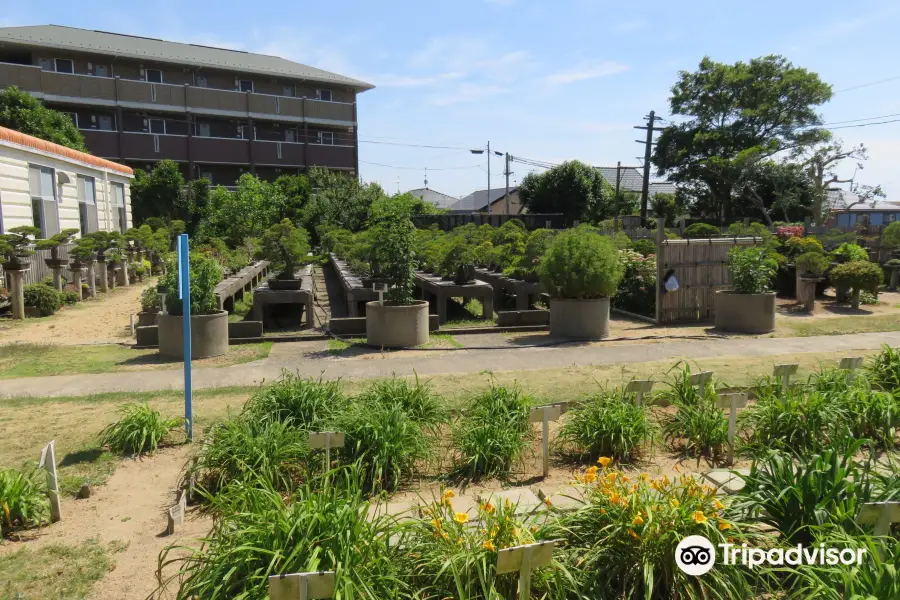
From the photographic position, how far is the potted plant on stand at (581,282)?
40.6ft

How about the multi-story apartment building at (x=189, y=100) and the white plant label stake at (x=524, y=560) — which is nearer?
the white plant label stake at (x=524, y=560)

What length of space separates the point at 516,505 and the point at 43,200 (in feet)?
65.8

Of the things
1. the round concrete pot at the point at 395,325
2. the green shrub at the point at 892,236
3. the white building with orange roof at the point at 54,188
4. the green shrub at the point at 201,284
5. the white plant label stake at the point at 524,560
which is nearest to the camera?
the white plant label stake at the point at 524,560

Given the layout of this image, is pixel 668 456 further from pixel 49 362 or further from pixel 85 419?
pixel 49 362

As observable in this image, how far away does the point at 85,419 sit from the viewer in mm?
7113

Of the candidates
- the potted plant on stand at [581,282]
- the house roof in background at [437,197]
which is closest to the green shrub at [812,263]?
the potted plant on stand at [581,282]

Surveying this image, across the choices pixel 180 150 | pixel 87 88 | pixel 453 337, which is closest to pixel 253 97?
pixel 180 150

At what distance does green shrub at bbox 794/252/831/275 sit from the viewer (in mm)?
16406

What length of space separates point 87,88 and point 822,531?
4060 cm

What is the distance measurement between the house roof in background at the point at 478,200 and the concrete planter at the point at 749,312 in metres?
58.3

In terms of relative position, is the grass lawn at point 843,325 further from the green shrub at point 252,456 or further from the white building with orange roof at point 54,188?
the white building with orange roof at point 54,188

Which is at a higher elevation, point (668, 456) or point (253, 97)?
point (253, 97)

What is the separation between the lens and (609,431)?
18.6 ft

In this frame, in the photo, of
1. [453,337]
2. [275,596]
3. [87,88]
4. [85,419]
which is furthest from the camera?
[87,88]
